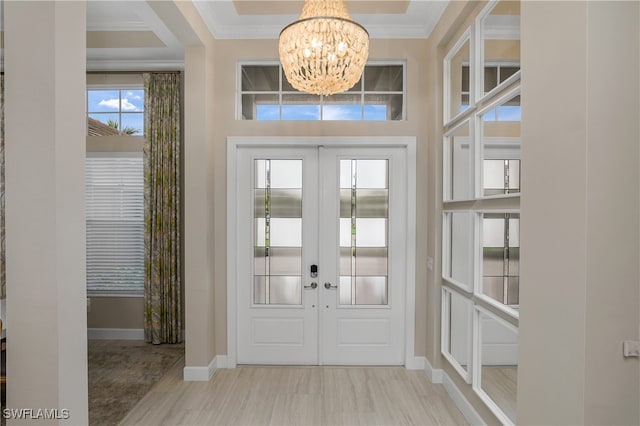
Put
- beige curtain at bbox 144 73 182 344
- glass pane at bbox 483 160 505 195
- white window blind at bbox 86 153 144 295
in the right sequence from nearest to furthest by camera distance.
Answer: glass pane at bbox 483 160 505 195 < beige curtain at bbox 144 73 182 344 < white window blind at bbox 86 153 144 295

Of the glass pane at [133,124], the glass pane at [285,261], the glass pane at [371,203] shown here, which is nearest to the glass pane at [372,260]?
the glass pane at [371,203]

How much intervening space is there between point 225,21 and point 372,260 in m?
2.69

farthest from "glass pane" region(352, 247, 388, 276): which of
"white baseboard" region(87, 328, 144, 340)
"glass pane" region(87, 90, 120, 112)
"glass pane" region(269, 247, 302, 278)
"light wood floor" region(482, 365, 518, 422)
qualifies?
"glass pane" region(87, 90, 120, 112)

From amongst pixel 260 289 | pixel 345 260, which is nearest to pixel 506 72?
pixel 345 260

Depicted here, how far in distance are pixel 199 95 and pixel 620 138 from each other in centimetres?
312

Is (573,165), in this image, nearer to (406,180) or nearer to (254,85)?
(406,180)

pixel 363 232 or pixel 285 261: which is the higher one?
pixel 363 232

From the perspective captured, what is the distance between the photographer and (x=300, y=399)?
309cm

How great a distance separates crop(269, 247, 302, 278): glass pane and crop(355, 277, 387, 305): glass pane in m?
0.63

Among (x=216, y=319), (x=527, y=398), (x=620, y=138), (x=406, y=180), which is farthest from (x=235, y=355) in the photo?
(x=620, y=138)

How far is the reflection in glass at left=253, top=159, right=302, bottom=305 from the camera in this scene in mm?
3775

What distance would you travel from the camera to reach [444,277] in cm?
333

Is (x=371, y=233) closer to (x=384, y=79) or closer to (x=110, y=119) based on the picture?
(x=384, y=79)

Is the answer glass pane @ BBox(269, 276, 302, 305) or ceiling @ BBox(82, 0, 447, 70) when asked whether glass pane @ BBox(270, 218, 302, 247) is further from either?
ceiling @ BBox(82, 0, 447, 70)
